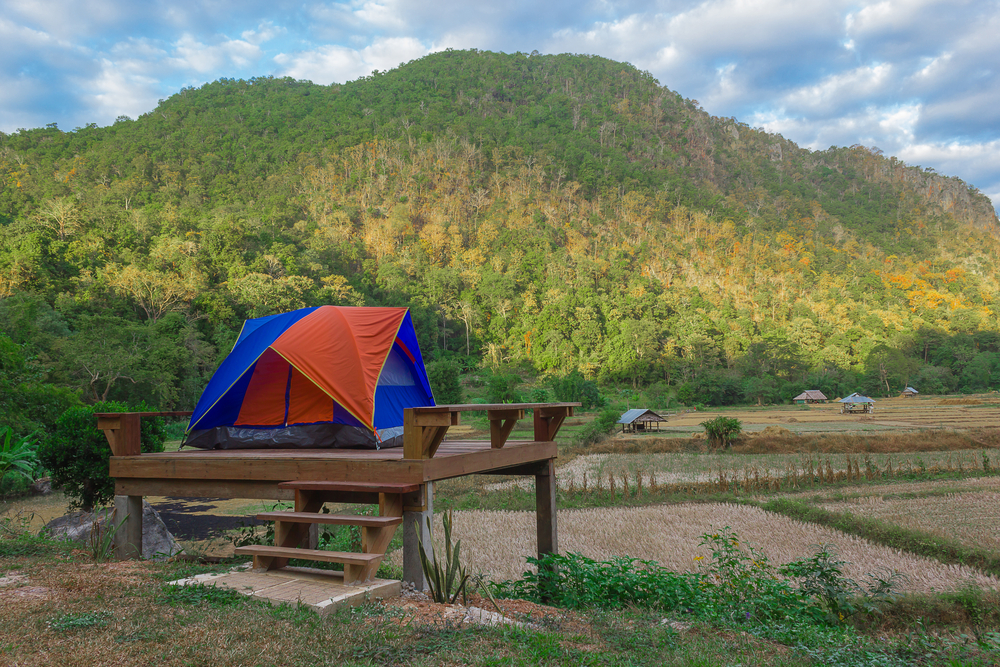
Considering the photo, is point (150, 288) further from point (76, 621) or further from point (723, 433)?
point (76, 621)

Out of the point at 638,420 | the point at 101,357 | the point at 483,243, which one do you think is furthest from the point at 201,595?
the point at 483,243

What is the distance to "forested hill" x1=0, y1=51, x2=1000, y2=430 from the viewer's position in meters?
45.8

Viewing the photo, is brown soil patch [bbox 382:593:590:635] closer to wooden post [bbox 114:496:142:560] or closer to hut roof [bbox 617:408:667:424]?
wooden post [bbox 114:496:142:560]

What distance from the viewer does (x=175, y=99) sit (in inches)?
4451

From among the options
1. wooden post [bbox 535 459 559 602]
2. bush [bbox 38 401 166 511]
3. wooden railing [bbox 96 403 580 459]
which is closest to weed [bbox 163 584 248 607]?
wooden railing [bbox 96 403 580 459]

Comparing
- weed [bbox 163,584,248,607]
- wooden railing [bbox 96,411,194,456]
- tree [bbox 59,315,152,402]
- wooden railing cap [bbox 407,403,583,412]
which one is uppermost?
tree [bbox 59,315,152,402]

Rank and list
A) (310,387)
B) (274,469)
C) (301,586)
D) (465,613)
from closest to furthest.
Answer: (465,613), (301,586), (274,469), (310,387)

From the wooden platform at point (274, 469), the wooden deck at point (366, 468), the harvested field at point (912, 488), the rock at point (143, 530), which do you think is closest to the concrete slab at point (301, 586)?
the wooden deck at point (366, 468)

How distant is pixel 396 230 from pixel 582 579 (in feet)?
274

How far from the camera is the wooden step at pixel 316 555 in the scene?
13.4 ft

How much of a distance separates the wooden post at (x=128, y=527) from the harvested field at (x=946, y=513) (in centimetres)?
1181

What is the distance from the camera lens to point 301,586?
4.08m

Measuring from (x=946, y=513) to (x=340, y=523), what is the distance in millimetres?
13134

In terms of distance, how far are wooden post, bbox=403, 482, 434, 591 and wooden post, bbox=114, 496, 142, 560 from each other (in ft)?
11.6
